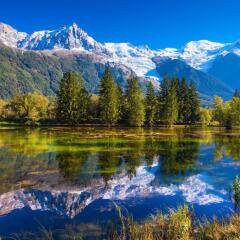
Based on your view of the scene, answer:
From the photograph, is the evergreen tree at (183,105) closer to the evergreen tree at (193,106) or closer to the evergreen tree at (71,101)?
the evergreen tree at (193,106)

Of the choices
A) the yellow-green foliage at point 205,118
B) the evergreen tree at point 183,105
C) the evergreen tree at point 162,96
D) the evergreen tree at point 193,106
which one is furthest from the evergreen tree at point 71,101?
the yellow-green foliage at point 205,118

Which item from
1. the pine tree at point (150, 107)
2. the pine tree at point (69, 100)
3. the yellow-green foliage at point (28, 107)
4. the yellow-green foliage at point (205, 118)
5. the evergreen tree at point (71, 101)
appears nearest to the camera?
the pine tree at point (69, 100)

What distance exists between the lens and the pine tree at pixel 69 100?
133m

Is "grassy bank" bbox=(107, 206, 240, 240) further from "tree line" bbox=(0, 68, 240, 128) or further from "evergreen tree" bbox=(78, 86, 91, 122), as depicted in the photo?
"evergreen tree" bbox=(78, 86, 91, 122)

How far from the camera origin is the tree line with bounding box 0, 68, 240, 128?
13188cm

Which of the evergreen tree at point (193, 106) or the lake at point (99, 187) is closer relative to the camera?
the lake at point (99, 187)

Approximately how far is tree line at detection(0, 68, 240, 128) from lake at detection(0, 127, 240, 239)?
82199 millimetres

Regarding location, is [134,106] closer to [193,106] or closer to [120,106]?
[120,106]

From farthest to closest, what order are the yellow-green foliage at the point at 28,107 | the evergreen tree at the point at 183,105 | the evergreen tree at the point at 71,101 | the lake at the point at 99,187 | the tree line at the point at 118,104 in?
the evergreen tree at the point at 183,105 → the yellow-green foliage at the point at 28,107 → the evergreen tree at the point at 71,101 → the tree line at the point at 118,104 → the lake at the point at 99,187

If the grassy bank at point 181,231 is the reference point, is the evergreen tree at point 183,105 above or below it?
above

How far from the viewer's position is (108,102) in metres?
129

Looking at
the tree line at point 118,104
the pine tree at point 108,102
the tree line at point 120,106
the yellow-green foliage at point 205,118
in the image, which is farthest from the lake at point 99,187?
the yellow-green foliage at point 205,118

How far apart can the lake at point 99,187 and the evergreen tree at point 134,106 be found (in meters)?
79.6

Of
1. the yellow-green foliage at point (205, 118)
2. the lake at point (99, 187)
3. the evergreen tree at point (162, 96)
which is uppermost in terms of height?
the evergreen tree at point (162, 96)
